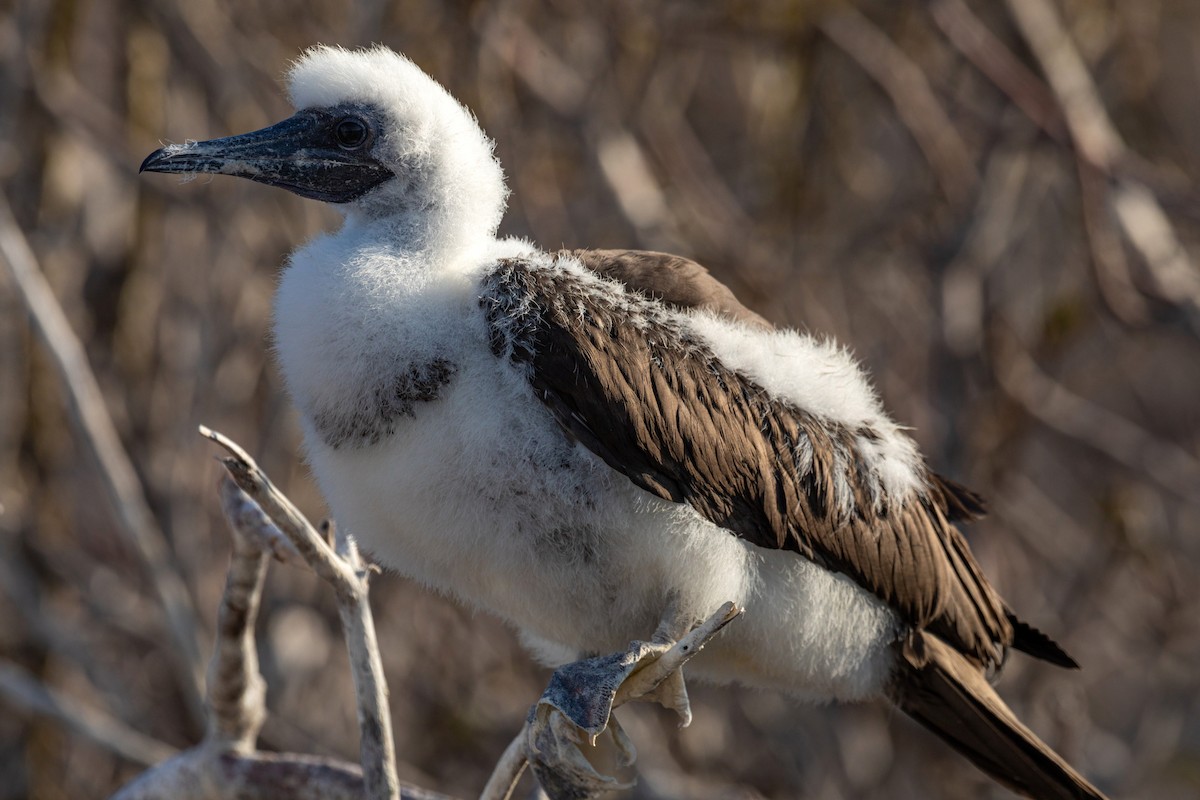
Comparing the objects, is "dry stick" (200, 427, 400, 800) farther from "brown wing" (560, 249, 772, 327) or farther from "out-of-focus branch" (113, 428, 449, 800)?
"brown wing" (560, 249, 772, 327)

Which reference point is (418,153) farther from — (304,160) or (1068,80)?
(1068,80)

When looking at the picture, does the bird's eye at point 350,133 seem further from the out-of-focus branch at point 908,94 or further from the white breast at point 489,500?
the out-of-focus branch at point 908,94

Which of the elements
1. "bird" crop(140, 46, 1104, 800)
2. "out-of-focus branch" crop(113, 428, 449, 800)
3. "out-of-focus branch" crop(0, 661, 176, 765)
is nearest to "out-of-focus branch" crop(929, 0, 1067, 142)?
"bird" crop(140, 46, 1104, 800)

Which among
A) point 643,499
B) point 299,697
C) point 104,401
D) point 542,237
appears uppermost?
point 643,499

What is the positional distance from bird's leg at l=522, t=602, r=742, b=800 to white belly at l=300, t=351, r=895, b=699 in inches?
6.7

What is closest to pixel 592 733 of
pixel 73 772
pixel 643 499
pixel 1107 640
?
pixel 643 499

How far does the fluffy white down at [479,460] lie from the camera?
2.98 m

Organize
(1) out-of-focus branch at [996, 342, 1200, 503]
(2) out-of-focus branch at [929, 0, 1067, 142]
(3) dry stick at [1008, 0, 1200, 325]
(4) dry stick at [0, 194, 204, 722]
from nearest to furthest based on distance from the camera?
(4) dry stick at [0, 194, 204, 722], (3) dry stick at [1008, 0, 1200, 325], (2) out-of-focus branch at [929, 0, 1067, 142], (1) out-of-focus branch at [996, 342, 1200, 503]

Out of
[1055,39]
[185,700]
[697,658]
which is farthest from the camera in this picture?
[185,700]

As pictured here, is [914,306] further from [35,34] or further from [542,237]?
[35,34]

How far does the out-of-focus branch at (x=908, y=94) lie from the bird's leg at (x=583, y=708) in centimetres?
388

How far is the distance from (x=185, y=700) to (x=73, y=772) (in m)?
0.85

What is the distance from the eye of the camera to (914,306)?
24.5 ft

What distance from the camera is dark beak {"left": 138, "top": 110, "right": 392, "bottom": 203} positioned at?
329cm
